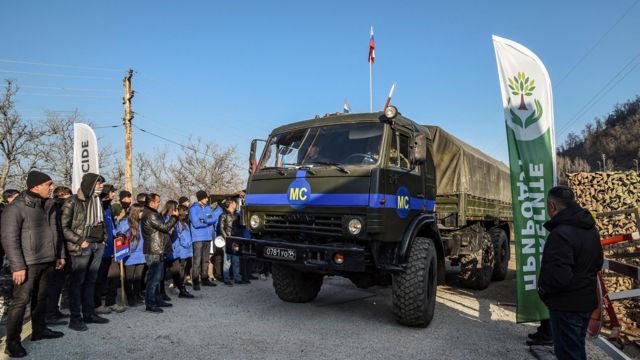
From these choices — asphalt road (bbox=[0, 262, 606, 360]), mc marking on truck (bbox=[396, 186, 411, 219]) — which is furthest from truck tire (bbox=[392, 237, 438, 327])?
mc marking on truck (bbox=[396, 186, 411, 219])

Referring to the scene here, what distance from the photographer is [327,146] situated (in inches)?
214

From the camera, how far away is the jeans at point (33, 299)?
4055 mm

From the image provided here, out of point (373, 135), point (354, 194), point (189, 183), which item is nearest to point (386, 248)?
point (354, 194)

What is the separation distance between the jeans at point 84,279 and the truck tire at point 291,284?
96.4 inches

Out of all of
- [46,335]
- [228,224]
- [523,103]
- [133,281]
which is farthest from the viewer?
[228,224]

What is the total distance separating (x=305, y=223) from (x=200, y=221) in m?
3.37

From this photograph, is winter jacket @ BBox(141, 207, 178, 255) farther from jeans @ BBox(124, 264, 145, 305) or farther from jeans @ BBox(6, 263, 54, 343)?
jeans @ BBox(6, 263, 54, 343)

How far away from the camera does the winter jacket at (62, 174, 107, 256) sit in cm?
491

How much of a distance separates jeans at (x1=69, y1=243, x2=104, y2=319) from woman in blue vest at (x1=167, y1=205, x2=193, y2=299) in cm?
154

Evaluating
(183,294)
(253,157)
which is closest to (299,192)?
(253,157)

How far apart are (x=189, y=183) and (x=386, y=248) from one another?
34.5m

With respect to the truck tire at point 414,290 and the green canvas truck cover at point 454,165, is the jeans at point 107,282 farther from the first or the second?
the green canvas truck cover at point 454,165

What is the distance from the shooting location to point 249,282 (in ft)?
27.6

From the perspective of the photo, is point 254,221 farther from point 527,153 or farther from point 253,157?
point 527,153
